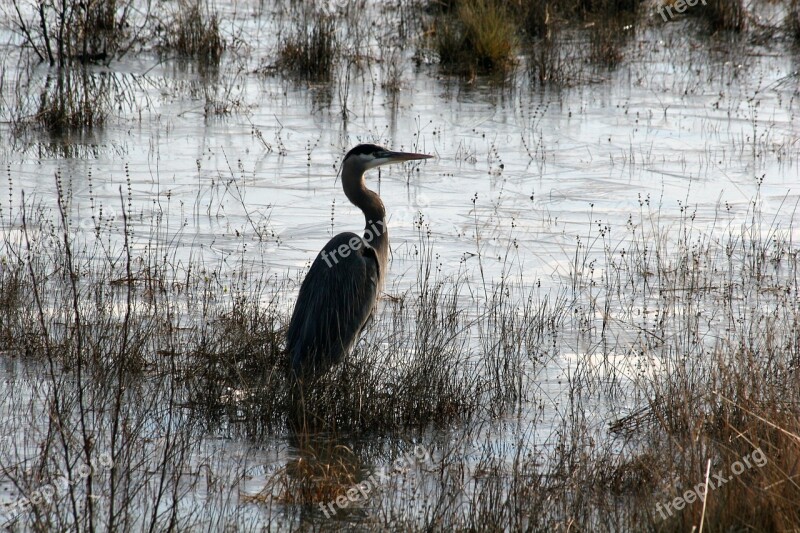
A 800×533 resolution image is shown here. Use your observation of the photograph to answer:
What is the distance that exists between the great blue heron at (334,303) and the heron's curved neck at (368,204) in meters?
0.14

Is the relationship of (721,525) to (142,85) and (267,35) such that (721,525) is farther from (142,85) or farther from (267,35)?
(267,35)

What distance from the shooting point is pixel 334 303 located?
19.9 ft

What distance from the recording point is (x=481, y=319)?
679 centimetres

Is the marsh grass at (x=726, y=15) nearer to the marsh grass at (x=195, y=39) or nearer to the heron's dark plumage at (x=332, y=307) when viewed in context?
the marsh grass at (x=195, y=39)

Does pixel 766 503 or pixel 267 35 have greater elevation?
pixel 267 35

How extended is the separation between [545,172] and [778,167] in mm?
2284

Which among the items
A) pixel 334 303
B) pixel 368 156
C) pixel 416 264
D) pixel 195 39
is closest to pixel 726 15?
pixel 195 39

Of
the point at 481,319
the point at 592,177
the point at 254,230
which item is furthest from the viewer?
the point at 592,177

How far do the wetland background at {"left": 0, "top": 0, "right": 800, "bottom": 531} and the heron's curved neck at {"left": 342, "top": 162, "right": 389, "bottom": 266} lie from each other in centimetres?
45

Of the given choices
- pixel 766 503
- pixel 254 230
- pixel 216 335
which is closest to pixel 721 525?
pixel 766 503

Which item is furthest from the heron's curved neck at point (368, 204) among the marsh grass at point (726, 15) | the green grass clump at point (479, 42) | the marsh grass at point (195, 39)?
the marsh grass at point (726, 15)

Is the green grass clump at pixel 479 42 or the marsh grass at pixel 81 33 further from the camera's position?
the green grass clump at pixel 479 42

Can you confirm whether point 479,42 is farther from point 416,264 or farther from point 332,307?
point 332,307

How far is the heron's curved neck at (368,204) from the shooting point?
6980mm
